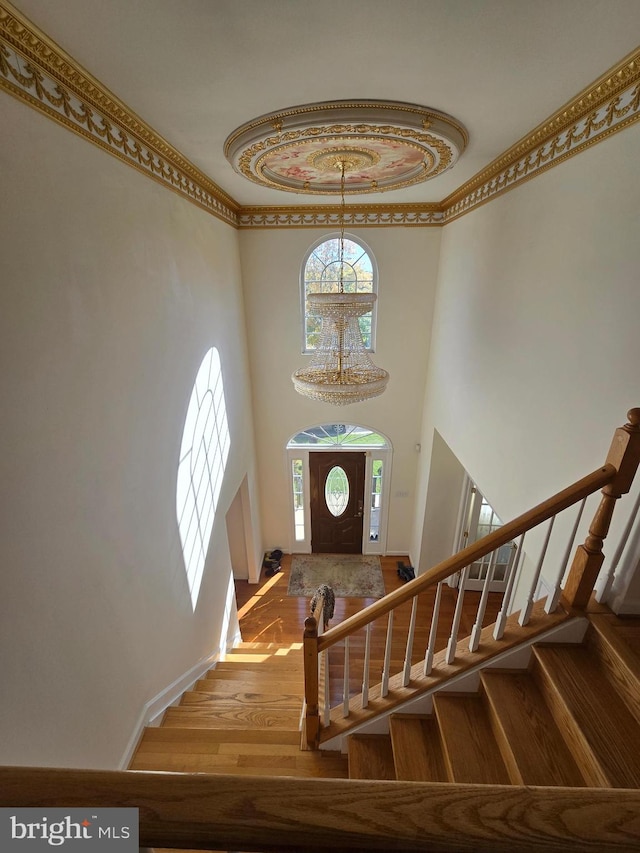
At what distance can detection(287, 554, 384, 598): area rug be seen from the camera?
5948 millimetres

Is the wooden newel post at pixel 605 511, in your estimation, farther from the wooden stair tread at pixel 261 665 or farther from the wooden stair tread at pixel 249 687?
the wooden stair tread at pixel 261 665

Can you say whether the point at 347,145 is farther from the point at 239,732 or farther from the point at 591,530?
the point at 239,732

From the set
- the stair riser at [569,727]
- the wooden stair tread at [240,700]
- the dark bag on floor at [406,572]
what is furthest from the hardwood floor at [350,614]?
the stair riser at [569,727]

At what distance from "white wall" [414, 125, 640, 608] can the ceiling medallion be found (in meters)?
0.71

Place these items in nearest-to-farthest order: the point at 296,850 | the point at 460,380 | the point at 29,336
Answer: the point at 296,850
the point at 29,336
the point at 460,380

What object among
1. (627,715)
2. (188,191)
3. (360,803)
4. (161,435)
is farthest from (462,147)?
(360,803)

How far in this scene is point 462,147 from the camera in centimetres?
290

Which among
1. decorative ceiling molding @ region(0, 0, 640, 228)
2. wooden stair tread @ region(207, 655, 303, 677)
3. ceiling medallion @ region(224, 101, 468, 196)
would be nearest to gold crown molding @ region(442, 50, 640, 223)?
decorative ceiling molding @ region(0, 0, 640, 228)

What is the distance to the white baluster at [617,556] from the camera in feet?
6.24

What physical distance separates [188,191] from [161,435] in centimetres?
202

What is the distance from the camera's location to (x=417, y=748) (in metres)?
2.11

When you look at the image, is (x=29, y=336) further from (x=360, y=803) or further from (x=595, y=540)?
(x=595, y=540)

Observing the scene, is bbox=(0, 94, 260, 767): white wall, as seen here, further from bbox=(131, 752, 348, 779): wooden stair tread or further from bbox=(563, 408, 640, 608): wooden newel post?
bbox=(563, 408, 640, 608): wooden newel post

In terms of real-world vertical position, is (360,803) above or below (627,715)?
above
